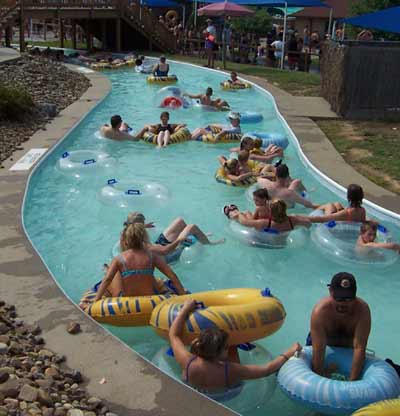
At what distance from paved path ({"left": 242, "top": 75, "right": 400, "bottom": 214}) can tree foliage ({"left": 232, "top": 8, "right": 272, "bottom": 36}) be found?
1418 centimetres

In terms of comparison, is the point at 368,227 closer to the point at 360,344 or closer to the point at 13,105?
the point at 360,344

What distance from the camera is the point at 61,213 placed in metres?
8.54

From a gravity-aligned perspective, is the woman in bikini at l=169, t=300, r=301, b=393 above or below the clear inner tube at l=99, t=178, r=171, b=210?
above

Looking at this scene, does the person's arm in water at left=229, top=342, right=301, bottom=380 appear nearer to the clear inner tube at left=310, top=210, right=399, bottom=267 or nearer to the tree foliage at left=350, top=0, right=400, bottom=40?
the clear inner tube at left=310, top=210, right=399, bottom=267

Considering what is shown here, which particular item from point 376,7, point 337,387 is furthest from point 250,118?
point 376,7

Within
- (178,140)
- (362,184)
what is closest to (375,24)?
(178,140)

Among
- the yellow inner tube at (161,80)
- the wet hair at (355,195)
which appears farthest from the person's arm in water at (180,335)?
the yellow inner tube at (161,80)

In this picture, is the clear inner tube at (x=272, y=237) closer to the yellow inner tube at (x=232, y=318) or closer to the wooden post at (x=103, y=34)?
the yellow inner tube at (x=232, y=318)

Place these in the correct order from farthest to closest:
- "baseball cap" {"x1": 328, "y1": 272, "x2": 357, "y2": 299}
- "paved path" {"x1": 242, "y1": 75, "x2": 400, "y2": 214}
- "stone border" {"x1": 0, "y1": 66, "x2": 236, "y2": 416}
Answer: "paved path" {"x1": 242, "y1": 75, "x2": 400, "y2": 214} → "baseball cap" {"x1": 328, "y1": 272, "x2": 357, "y2": 299} → "stone border" {"x1": 0, "y1": 66, "x2": 236, "y2": 416}

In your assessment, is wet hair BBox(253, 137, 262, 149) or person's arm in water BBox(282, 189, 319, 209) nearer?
person's arm in water BBox(282, 189, 319, 209)

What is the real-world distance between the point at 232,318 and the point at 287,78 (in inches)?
644

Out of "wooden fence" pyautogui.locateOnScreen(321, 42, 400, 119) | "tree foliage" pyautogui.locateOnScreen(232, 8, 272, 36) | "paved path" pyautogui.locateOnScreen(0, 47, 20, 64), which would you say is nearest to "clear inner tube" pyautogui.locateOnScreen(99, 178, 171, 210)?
"wooden fence" pyautogui.locateOnScreen(321, 42, 400, 119)

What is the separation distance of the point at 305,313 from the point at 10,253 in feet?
9.93

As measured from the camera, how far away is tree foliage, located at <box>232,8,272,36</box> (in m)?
31.5
